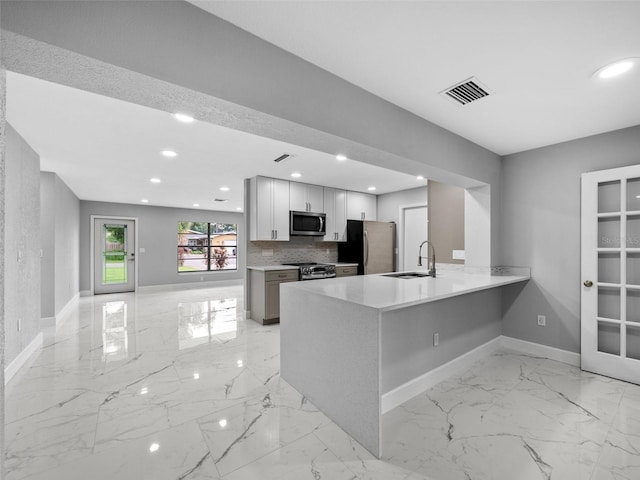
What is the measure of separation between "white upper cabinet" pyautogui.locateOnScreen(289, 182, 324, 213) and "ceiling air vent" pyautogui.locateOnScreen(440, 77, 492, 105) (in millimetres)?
3387

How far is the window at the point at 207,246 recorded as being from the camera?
881 centimetres

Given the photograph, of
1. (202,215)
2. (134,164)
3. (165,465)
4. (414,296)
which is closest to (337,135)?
(414,296)

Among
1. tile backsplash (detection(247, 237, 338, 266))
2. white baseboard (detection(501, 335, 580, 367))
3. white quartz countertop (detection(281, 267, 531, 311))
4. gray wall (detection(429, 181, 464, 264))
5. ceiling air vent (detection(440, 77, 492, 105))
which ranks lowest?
white baseboard (detection(501, 335, 580, 367))

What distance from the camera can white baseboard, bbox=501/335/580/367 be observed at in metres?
3.08

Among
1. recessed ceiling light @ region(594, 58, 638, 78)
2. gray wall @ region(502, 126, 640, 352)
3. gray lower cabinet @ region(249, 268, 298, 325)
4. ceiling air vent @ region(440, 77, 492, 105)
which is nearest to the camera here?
recessed ceiling light @ region(594, 58, 638, 78)

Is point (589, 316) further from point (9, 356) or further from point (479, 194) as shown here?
point (9, 356)

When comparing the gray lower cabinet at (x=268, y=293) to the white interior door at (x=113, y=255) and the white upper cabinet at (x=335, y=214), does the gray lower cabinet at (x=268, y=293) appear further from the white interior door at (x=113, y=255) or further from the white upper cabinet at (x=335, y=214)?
the white interior door at (x=113, y=255)

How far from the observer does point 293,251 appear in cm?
570

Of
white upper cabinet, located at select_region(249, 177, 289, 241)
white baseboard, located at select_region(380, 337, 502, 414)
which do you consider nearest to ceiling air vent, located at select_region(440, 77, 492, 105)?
white baseboard, located at select_region(380, 337, 502, 414)

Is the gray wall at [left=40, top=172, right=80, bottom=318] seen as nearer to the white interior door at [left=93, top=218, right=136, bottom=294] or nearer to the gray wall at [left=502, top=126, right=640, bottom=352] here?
the white interior door at [left=93, top=218, right=136, bottom=294]

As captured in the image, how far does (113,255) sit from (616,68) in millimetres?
9505

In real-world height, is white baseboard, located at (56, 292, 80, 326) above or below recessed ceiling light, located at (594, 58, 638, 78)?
below

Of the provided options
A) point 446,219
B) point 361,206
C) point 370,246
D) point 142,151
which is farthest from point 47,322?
point 446,219

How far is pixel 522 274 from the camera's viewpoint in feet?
11.2
